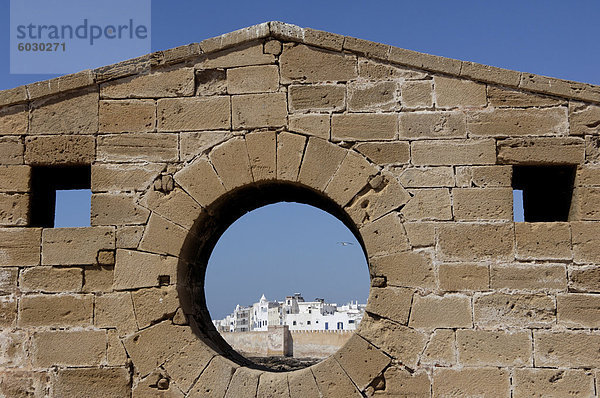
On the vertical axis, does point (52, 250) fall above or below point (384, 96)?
below

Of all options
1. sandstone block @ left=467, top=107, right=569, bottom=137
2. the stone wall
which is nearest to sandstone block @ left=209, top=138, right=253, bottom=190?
the stone wall

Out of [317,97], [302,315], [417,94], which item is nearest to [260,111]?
[317,97]

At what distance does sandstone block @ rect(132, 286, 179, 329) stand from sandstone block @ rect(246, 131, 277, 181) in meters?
1.37

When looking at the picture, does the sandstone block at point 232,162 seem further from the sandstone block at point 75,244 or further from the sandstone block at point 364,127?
the sandstone block at point 75,244

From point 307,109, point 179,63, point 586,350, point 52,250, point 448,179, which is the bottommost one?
point 586,350

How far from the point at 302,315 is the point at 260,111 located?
51.2 meters

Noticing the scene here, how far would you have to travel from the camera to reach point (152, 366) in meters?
6.19

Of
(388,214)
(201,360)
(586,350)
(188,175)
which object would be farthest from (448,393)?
(188,175)

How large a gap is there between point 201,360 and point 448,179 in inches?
112

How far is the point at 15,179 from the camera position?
6.62 m

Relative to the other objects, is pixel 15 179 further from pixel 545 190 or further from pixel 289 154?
pixel 545 190

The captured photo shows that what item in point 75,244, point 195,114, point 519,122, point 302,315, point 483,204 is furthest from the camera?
point 302,315

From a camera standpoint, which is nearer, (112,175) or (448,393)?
(448,393)

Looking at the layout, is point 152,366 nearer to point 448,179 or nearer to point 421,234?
point 421,234
